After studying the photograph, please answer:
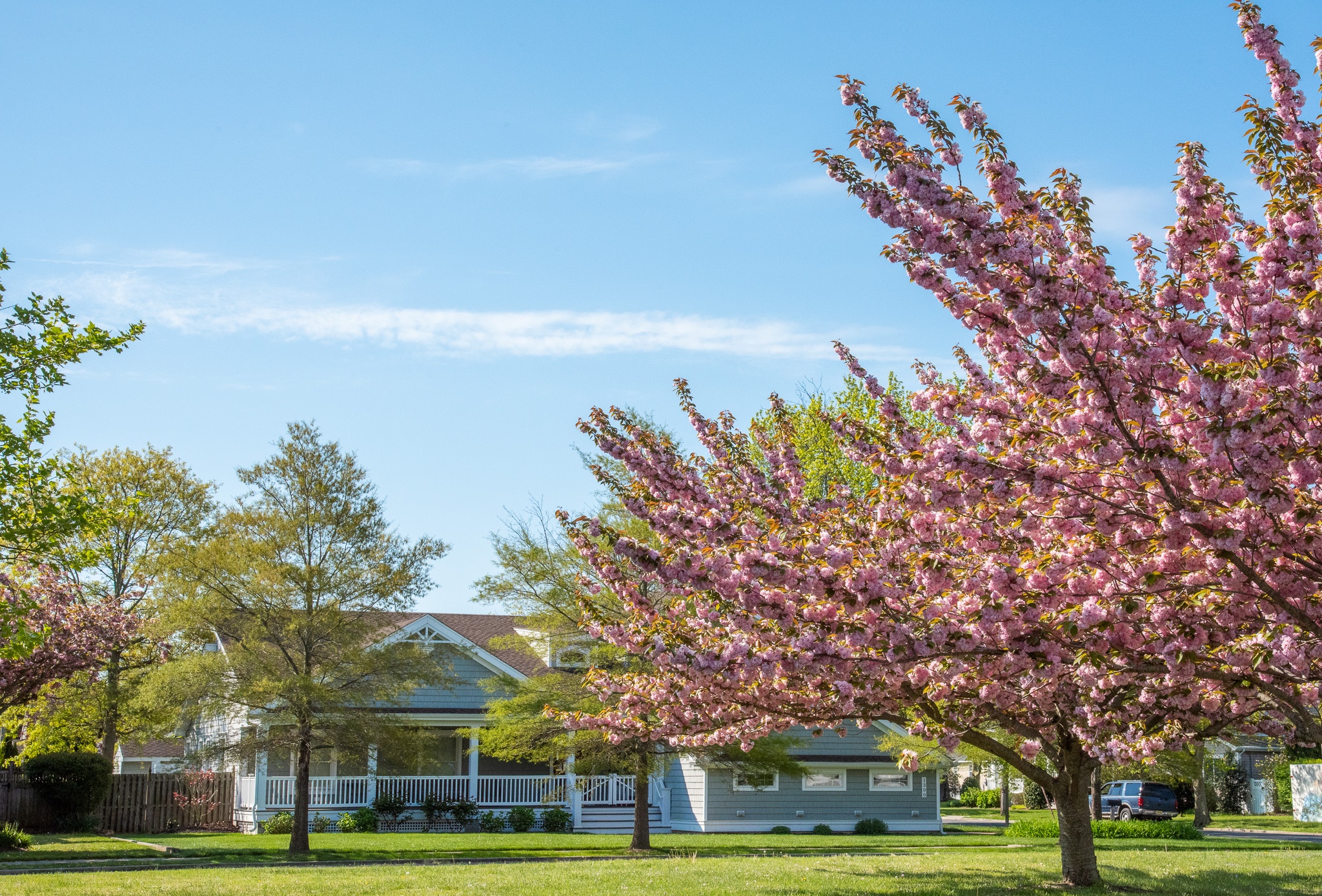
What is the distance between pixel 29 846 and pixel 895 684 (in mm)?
20051

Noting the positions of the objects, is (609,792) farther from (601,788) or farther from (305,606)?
(305,606)

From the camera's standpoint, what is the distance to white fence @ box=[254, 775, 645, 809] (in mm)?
A: 29891

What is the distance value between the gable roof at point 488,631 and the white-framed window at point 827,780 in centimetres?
831

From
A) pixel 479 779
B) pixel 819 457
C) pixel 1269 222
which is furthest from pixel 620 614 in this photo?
pixel 479 779

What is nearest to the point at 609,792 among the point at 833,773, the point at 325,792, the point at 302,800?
the point at 833,773

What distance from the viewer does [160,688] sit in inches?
813

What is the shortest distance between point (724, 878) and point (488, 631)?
2395cm

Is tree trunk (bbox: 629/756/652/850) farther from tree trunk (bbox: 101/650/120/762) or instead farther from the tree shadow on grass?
tree trunk (bbox: 101/650/120/762)

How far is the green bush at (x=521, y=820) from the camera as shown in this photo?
96.8 ft

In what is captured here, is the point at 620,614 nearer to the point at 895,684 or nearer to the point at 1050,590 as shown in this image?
the point at 895,684

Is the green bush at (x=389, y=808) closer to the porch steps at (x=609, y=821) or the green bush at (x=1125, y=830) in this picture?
the porch steps at (x=609, y=821)

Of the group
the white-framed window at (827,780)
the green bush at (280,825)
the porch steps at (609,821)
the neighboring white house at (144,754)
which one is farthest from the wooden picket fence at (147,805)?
the white-framed window at (827,780)

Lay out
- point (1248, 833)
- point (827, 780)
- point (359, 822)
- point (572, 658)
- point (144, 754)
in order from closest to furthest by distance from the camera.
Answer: point (572, 658), point (359, 822), point (1248, 833), point (827, 780), point (144, 754)

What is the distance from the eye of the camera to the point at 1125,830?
91.7ft
